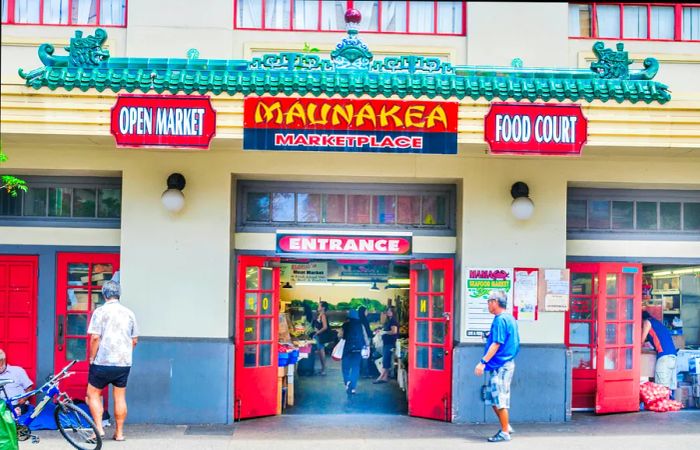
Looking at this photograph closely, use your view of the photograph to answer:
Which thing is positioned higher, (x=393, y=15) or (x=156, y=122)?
(x=393, y=15)

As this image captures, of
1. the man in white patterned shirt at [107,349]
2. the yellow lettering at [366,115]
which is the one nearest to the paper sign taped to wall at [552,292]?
the yellow lettering at [366,115]

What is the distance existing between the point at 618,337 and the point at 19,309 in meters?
7.69

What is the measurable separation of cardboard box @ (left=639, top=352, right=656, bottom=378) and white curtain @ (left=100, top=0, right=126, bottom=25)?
8.17m

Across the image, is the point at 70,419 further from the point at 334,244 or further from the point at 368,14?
the point at 368,14

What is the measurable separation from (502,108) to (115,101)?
4182 mm

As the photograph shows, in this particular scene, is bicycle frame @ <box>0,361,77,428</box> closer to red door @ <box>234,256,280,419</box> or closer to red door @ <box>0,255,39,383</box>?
red door @ <box>0,255,39,383</box>

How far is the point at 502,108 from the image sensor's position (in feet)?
28.7

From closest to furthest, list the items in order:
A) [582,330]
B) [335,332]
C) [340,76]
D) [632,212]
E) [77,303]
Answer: [340,76] → [77,303] → [632,212] → [582,330] → [335,332]

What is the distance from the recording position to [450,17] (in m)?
10.1

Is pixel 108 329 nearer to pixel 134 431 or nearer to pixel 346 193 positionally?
pixel 134 431

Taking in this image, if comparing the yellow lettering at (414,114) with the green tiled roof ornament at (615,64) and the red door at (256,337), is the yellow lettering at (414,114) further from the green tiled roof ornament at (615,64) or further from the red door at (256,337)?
the red door at (256,337)

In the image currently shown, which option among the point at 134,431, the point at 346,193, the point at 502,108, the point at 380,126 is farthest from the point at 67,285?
the point at 502,108

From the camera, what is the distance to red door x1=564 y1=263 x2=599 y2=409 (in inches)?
417

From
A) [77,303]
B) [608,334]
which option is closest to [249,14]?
[77,303]
